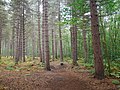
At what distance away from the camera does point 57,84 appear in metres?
9.89

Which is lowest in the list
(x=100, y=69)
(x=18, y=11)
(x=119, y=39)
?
(x=100, y=69)

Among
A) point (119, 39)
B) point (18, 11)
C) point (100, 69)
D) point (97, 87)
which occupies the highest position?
point (18, 11)

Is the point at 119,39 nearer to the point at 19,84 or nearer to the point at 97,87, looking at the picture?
the point at 97,87

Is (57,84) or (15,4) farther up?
(15,4)

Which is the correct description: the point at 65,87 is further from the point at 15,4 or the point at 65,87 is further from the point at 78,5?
the point at 15,4

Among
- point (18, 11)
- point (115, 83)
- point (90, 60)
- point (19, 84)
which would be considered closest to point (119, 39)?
point (90, 60)

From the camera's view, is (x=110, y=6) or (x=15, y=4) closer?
(x=110, y=6)

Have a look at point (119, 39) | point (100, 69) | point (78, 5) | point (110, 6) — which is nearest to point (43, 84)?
point (100, 69)

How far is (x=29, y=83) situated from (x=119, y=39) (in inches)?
448

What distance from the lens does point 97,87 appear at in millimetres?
9234

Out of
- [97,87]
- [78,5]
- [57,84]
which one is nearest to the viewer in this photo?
[97,87]

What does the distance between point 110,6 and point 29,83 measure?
6.87 meters

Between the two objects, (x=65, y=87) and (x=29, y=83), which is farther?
(x=29, y=83)

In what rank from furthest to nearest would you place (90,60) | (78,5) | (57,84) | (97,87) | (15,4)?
(15,4), (90,60), (78,5), (57,84), (97,87)
